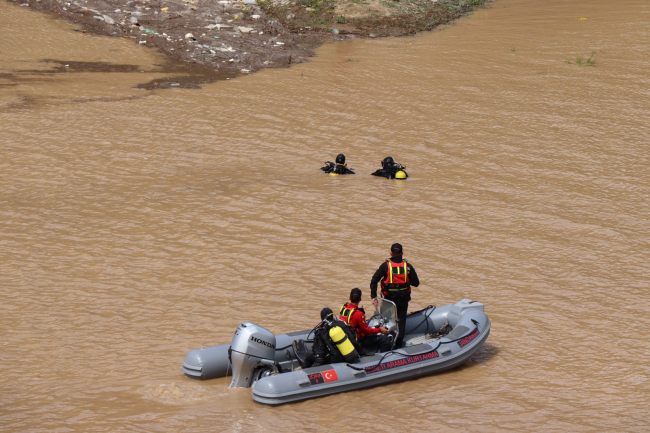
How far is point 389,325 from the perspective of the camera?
8.73 metres

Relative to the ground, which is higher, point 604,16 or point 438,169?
point 604,16

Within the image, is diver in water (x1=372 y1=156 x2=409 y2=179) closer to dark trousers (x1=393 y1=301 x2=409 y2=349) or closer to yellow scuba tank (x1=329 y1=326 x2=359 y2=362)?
dark trousers (x1=393 y1=301 x2=409 y2=349)

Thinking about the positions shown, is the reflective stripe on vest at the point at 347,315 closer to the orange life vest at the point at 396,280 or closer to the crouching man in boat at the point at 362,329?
the crouching man in boat at the point at 362,329

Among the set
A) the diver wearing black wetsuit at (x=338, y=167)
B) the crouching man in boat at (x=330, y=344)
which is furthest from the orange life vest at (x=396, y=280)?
the diver wearing black wetsuit at (x=338, y=167)

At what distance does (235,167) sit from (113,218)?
337cm

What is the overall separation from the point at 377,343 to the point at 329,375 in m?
1.00

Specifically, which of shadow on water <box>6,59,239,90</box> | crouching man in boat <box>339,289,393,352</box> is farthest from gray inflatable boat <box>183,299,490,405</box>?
shadow on water <box>6,59,239,90</box>

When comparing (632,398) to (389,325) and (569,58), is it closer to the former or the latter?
(389,325)

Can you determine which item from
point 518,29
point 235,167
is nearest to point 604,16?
point 518,29

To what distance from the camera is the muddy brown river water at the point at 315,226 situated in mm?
7875

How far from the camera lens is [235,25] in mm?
25172

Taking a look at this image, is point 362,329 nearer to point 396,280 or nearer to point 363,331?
point 363,331

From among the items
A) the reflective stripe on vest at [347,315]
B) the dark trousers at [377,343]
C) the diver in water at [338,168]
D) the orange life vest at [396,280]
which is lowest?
the dark trousers at [377,343]

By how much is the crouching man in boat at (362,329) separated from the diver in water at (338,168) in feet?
21.4
